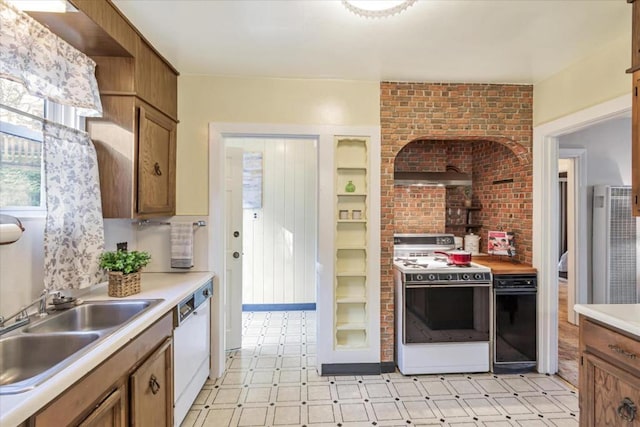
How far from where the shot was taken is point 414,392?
2496 millimetres

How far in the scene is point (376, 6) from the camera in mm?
1575

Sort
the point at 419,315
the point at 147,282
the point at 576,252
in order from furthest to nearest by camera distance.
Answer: the point at 576,252
the point at 419,315
the point at 147,282

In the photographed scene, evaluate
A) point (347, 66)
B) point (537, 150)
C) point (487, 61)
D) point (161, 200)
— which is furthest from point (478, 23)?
point (161, 200)

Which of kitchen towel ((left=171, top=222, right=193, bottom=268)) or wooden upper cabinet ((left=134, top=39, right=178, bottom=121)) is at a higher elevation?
wooden upper cabinet ((left=134, top=39, right=178, bottom=121))

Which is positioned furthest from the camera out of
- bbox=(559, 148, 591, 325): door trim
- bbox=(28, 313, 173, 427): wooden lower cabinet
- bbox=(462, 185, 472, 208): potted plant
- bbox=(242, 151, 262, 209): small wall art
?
bbox=(242, 151, 262, 209): small wall art

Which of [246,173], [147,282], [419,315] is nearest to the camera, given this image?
[147,282]

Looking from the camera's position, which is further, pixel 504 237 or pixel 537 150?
pixel 504 237

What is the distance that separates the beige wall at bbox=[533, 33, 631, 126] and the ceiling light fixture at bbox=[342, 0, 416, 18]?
167 centimetres

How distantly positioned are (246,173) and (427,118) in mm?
2467

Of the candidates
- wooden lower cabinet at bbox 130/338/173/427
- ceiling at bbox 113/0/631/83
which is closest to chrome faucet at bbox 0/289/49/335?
wooden lower cabinet at bbox 130/338/173/427

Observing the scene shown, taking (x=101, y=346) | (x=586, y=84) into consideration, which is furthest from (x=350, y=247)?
(x=586, y=84)

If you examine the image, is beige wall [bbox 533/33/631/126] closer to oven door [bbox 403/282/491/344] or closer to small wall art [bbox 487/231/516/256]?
small wall art [bbox 487/231/516/256]

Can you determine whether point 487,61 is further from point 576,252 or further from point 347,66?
point 576,252

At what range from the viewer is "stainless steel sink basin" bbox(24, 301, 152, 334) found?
65.6 inches
